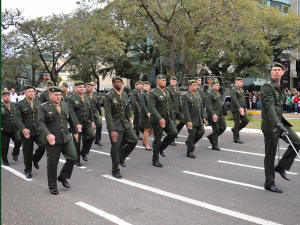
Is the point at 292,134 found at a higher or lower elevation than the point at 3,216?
higher

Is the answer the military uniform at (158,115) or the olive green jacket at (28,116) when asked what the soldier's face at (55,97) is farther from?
the military uniform at (158,115)

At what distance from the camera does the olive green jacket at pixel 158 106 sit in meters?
7.24

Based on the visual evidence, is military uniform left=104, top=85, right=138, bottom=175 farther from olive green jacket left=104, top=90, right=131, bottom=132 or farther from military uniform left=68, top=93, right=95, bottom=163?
military uniform left=68, top=93, right=95, bottom=163

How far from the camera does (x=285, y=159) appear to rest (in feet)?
17.6

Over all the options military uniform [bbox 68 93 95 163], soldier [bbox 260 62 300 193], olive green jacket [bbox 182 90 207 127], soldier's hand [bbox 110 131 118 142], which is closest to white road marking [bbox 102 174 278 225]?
soldier's hand [bbox 110 131 118 142]

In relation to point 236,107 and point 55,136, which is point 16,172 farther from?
point 236,107

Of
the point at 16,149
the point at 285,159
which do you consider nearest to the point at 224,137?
the point at 285,159

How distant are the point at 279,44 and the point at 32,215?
91.7 feet

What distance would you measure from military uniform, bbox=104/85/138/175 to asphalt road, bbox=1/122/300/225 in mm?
487

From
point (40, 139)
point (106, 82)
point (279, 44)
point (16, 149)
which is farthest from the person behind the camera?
point (106, 82)

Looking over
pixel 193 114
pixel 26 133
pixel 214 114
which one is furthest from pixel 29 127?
pixel 214 114

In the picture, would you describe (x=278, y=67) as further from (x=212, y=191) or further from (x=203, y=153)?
(x=203, y=153)

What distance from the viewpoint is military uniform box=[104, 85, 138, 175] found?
6316mm

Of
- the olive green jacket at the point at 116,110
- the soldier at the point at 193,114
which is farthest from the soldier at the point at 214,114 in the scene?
the olive green jacket at the point at 116,110
